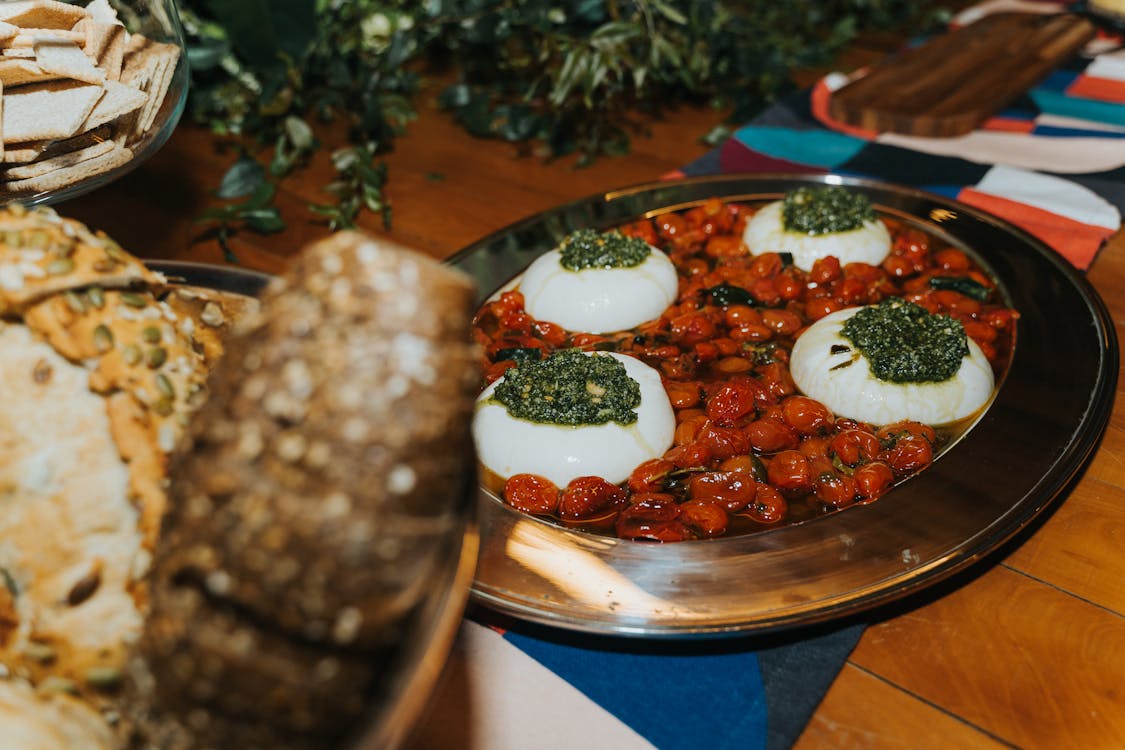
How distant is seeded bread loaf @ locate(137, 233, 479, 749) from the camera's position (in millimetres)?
519

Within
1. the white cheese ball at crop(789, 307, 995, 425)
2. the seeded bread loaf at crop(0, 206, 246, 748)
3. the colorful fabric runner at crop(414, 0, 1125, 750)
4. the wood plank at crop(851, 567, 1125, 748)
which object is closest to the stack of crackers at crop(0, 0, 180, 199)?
the seeded bread loaf at crop(0, 206, 246, 748)

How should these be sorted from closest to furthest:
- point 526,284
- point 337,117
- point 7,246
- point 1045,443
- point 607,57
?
point 7,246, point 1045,443, point 526,284, point 607,57, point 337,117

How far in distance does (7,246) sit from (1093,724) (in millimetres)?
1198

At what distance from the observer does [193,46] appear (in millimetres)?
2736

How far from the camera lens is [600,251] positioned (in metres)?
1.75

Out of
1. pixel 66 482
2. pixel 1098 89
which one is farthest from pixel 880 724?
pixel 1098 89

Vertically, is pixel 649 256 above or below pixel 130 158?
below

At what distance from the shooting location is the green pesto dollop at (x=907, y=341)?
1437 millimetres

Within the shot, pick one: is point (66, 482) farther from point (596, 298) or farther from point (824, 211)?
point (824, 211)

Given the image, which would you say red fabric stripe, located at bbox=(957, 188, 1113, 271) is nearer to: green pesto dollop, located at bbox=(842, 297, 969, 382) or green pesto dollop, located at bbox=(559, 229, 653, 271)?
green pesto dollop, located at bbox=(842, 297, 969, 382)

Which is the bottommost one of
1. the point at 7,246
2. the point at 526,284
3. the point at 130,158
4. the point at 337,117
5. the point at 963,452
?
the point at 337,117

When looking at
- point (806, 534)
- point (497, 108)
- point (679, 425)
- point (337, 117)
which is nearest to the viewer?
point (806, 534)

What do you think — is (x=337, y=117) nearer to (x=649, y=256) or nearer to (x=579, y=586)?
(x=649, y=256)

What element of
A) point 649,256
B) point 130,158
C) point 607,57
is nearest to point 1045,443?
point 649,256
